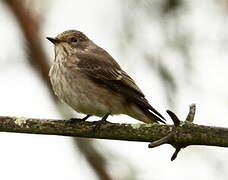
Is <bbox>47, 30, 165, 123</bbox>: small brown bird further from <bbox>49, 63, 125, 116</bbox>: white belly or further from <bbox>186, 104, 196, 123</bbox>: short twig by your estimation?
<bbox>186, 104, 196, 123</bbox>: short twig

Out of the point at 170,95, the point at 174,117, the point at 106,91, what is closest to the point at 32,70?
the point at 106,91

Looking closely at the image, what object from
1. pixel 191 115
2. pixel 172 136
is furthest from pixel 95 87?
pixel 172 136

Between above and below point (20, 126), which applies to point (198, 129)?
above

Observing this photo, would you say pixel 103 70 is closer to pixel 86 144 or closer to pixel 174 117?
pixel 86 144

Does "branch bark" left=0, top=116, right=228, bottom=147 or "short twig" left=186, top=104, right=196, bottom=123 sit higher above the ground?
"short twig" left=186, top=104, right=196, bottom=123

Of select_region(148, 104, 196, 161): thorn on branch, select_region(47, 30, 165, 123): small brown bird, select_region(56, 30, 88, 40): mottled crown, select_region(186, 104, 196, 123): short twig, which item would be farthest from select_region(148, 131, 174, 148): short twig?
select_region(56, 30, 88, 40): mottled crown

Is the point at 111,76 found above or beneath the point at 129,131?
beneath

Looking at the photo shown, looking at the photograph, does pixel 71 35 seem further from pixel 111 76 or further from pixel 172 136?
pixel 172 136
